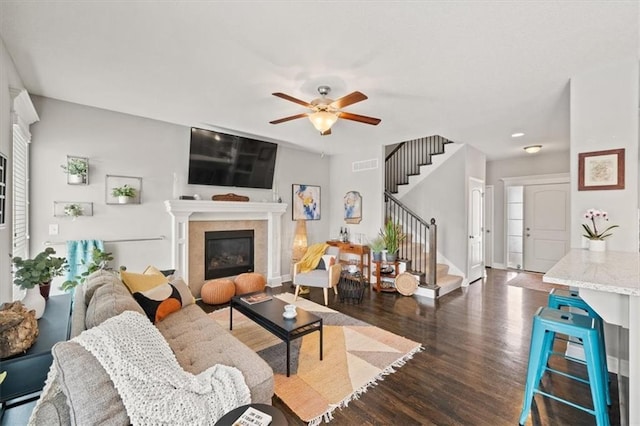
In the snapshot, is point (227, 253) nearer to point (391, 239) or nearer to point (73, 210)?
point (73, 210)

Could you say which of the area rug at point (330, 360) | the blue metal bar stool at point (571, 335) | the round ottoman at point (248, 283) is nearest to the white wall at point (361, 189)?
the round ottoman at point (248, 283)

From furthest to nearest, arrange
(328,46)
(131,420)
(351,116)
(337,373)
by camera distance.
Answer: (351,116) → (337,373) → (328,46) → (131,420)

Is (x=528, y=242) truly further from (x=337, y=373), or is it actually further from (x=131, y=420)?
(x=131, y=420)

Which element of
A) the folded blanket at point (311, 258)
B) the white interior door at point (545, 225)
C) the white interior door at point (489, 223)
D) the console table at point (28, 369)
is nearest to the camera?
the console table at point (28, 369)

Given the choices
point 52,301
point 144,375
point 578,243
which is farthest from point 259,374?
point 578,243

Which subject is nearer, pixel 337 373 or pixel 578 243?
pixel 337 373

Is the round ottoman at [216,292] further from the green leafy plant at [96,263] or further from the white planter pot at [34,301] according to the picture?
the white planter pot at [34,301]

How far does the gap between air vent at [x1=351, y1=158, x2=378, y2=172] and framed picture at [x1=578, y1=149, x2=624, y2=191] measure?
10.6ft

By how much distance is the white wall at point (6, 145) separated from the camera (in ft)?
6.90

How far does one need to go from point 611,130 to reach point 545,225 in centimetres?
463

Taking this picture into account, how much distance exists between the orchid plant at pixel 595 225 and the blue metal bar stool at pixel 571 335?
866mm

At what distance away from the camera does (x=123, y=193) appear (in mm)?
3637

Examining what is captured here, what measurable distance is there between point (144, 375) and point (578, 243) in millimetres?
3531

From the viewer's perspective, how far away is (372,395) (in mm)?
2180
